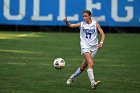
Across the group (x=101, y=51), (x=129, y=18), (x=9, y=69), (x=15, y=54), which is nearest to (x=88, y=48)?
(x=9, y=69)

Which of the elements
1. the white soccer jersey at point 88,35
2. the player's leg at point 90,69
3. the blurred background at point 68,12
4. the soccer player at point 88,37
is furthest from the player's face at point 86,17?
the blurred background at point 68,12

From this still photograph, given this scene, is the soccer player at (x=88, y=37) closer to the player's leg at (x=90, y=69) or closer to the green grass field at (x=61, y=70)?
the player's leg at (x=90, y=69)

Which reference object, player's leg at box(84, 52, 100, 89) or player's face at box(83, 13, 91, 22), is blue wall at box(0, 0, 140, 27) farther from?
player's leg at box(84, 52, 100, 89)

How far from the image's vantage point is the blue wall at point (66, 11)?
3778cm

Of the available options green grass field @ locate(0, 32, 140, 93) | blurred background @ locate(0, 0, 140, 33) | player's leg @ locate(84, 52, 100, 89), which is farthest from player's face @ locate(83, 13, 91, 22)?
blurred background @ locate(0, 0, 140, 33)

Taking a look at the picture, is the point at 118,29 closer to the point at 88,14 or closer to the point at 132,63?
the point at 132,63

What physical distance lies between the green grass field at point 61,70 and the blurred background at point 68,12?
22.8ft

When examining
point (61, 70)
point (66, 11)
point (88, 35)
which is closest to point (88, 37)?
point (88, 35)

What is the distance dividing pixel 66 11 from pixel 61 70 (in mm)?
20416

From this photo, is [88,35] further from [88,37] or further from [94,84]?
[94,84]

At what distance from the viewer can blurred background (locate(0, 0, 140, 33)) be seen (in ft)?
124

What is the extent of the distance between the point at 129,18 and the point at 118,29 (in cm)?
157

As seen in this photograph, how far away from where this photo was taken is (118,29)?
3912 centimetres

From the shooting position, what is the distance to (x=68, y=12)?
38250mm
